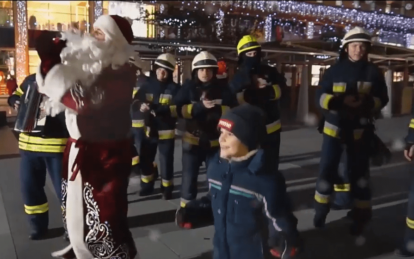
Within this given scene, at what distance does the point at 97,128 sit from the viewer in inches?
100

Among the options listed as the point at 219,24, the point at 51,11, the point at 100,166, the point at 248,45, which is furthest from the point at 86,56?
the point at 51,11

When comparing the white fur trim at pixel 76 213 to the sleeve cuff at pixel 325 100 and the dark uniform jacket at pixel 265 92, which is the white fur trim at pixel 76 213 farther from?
the sleeve cuff at pixel 325 100

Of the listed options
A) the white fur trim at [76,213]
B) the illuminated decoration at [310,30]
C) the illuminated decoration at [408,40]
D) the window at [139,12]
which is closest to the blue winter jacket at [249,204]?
the white fur trim at [76,213]

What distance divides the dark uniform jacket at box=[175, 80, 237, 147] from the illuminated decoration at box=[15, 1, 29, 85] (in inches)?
419

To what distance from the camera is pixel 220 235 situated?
8.32ft

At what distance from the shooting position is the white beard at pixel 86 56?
96.3 inches

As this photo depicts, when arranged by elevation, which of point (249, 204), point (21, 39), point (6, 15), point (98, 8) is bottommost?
point (249, 204)

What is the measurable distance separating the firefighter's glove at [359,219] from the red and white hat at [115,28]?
2583mm

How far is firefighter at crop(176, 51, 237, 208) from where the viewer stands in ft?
13.8

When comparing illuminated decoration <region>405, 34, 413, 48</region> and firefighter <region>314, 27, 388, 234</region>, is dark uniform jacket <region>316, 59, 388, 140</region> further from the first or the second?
illuminated decoration <region>405, 34, 413, 48</region>

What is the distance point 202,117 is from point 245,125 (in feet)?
6.07

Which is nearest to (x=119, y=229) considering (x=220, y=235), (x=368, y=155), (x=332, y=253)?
(x=220, y=235)

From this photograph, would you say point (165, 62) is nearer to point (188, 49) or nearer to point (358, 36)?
point (358, 36)

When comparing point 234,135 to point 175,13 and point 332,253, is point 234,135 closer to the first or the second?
point 332,253
